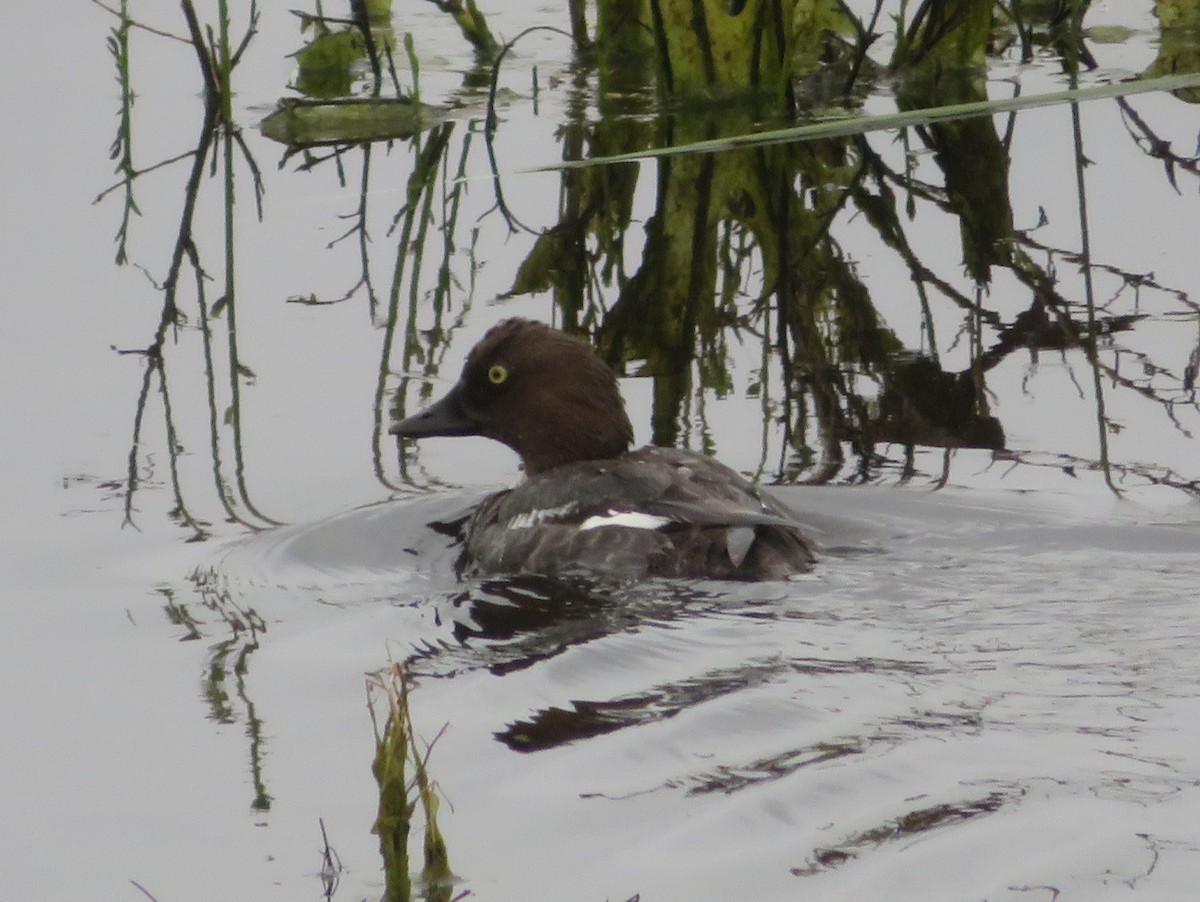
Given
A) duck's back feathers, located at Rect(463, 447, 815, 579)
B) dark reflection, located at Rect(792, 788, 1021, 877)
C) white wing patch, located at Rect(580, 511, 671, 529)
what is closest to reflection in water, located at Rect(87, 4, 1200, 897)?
dark reflection, located at Rect(792, 788, 1021, 877)

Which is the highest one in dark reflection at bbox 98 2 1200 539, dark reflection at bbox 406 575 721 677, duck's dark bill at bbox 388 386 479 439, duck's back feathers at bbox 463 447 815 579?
dark reflection at bbox 98 2 1200 539

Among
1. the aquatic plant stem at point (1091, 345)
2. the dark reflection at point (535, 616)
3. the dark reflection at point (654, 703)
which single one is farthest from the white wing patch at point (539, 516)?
the aquatic plant stem at point (1091, 345)

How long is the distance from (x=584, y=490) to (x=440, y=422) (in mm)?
810

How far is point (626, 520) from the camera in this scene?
6637 mm

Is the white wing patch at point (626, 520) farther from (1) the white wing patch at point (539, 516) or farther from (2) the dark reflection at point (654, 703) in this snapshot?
(2) the dark reflection at point (654, 703)

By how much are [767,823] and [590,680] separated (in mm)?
1292

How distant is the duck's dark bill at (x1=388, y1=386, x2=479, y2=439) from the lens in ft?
24.1

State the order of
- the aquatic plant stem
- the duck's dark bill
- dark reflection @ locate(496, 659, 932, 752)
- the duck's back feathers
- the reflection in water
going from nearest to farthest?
dark reflection @ locate(496, 659, 932, 752) → the reflection in water → the duck's back feathers → the aquatic plant stem → the duck's dark bill

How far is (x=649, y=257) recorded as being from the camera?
9078 millimetres

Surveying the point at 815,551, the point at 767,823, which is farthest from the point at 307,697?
the point at 815,551

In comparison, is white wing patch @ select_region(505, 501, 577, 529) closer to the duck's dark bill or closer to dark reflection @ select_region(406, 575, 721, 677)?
dark reflection @ select_region(406, 575, 721, 677)

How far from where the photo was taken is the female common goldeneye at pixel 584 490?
21.1ft

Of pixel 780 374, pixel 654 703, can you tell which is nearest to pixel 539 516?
pixel 780 374

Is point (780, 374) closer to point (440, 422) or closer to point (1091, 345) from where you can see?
point (1091, 345)
